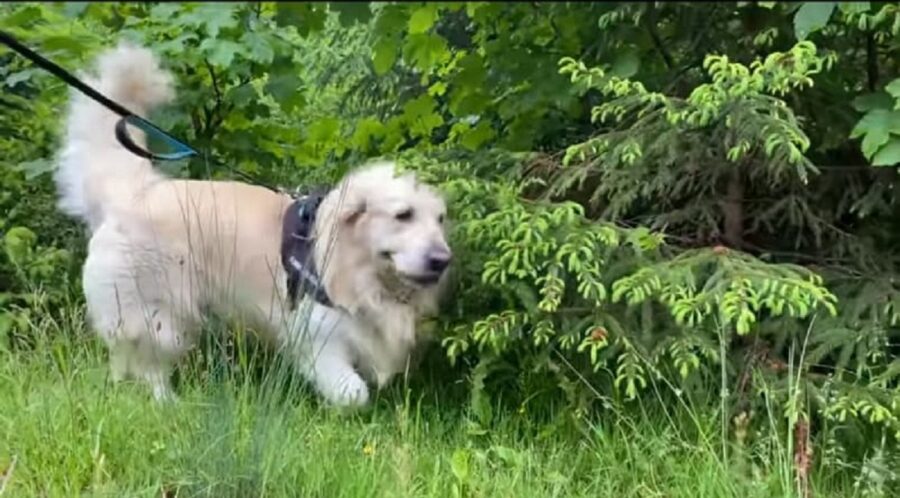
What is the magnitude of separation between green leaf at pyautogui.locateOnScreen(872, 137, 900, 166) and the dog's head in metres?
1.33

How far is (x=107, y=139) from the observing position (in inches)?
169

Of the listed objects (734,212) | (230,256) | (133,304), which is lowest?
(133,304)

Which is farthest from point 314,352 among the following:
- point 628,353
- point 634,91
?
point 634,91

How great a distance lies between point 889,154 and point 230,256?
88.2 inches

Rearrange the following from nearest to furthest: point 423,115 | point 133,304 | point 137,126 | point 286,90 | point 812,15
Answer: point 812,15 → point 133,304 → point 137,126 → point 286,90 → point 423,115

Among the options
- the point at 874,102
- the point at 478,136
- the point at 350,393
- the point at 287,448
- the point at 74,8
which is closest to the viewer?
the point at 74,8

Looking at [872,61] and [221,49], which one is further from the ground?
[872,61]

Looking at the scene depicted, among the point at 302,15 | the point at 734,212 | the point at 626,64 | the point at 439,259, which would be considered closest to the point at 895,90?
the point at 734,212

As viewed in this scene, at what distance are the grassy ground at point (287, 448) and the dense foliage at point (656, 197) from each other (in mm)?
139

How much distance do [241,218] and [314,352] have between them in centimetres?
66

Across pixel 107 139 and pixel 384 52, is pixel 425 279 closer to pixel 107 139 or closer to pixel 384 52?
pixel 384 52

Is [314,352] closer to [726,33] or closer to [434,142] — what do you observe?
[434,142]

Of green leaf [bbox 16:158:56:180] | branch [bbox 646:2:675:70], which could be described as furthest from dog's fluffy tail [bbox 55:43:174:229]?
branch [bbox 646:2:675:70]

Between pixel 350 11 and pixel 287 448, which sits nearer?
pixel 350 11
